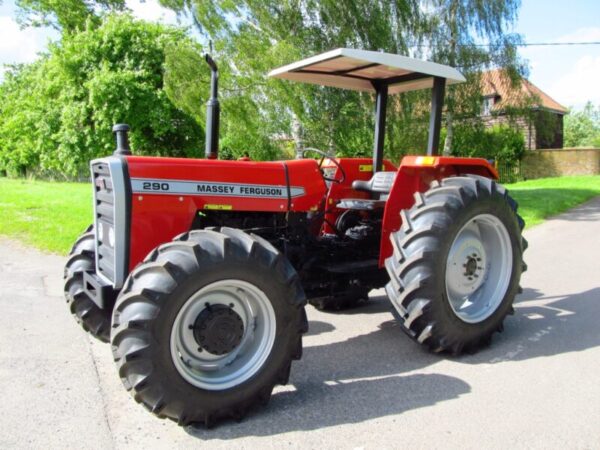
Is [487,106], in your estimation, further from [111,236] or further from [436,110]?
[111,236]

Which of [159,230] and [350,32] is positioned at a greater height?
[350,32]

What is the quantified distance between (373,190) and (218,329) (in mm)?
2280

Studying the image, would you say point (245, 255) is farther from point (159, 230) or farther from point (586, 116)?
point (586, 116)

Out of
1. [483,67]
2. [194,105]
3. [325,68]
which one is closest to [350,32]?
[194,105]

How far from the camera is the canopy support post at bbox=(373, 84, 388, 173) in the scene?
527 centimetres

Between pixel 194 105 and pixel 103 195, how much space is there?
1144 centimetres

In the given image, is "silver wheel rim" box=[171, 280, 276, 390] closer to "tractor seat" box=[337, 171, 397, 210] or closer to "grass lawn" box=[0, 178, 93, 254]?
"tractor seat" box=[337, 171, 397, 210]

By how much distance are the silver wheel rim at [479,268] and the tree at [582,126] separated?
76.6 metres

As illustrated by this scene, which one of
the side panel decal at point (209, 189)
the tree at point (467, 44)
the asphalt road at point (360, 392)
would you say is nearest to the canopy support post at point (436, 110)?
the side panel decal at point (209, 189)

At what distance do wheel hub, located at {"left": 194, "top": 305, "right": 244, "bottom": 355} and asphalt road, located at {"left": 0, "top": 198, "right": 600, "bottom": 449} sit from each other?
1.47ft

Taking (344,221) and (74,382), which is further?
(344,221)

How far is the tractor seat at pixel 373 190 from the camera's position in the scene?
4.72 meters

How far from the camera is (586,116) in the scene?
78.1 metres

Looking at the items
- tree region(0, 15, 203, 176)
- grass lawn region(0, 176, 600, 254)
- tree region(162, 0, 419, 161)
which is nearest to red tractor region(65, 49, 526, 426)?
grass lawn region(0, 176, 600, 254)
